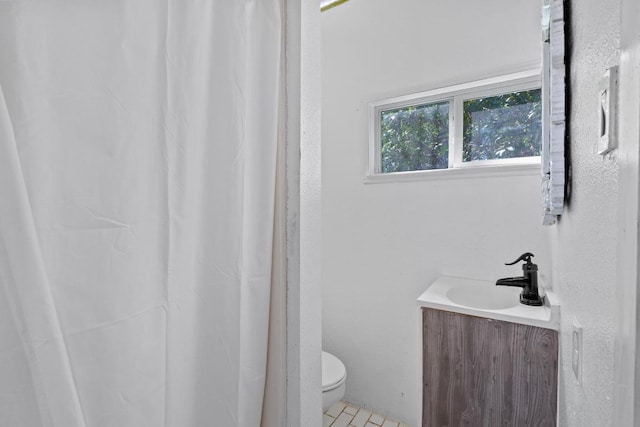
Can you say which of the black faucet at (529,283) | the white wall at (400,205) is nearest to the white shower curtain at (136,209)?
the white wall at (400,205)

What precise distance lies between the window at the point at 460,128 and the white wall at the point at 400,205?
3.1 inches

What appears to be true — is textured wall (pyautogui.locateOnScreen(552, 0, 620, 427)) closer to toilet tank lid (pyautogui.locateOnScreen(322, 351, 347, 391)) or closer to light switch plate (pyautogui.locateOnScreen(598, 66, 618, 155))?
light switch plate (pyautogui.locateOnScreen(598, 66, 618, 155))

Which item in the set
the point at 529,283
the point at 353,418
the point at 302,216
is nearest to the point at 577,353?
the point at 302,216

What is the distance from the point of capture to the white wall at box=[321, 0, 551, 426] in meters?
1.61

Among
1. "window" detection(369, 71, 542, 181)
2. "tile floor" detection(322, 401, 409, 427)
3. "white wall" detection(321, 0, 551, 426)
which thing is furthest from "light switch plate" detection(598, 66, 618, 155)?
"tile floor" detection(322, 401, 409, 427)

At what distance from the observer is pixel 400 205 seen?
190 centimetres

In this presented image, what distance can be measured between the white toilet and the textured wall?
3.36 feet

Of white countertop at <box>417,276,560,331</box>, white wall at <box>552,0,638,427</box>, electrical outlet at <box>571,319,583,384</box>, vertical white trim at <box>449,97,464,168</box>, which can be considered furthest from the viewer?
vertical white trim at <box>449,97,464,168</box>

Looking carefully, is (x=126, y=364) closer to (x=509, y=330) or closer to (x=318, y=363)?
(x=318, y=363)

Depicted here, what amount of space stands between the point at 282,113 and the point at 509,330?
1.19 m

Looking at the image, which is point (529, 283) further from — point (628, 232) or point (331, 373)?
point (628, 232)

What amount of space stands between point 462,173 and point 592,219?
1222 mm

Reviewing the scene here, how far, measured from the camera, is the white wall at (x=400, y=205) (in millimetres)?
1605

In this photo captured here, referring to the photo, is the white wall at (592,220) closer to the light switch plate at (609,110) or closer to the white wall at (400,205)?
the light switch plate at (609,110)
